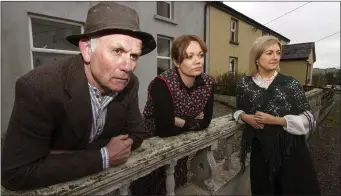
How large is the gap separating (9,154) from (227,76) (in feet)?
42.1

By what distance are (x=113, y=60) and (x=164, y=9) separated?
9.83 metres

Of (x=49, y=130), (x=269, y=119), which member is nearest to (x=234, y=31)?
(x=269, y=119)

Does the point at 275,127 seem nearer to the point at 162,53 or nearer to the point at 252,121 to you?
the point at 252,121

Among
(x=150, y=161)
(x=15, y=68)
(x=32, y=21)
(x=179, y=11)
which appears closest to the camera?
(x=150, y=161)

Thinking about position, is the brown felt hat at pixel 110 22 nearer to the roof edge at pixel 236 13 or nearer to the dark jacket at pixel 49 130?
the dark jacket at pixel 49 130

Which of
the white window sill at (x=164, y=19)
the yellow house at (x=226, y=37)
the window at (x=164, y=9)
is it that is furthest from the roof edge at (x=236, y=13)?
the white window sill at (x=164, y=19)

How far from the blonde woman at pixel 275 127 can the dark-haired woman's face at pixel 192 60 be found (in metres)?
0.63

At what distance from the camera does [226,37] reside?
1477 centimetres

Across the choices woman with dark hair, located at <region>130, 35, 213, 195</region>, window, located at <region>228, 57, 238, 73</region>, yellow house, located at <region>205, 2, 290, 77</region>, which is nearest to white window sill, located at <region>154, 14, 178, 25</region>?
yellow house, located at <region>205, 2, 290, 77</region>

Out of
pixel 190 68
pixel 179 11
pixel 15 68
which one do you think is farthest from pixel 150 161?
pixel 179 11

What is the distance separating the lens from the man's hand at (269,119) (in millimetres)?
2002

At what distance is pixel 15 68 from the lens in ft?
17.9

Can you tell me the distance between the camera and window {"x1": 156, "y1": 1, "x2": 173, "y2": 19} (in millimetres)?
9930

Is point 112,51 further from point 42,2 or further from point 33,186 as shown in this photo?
point 42,2
